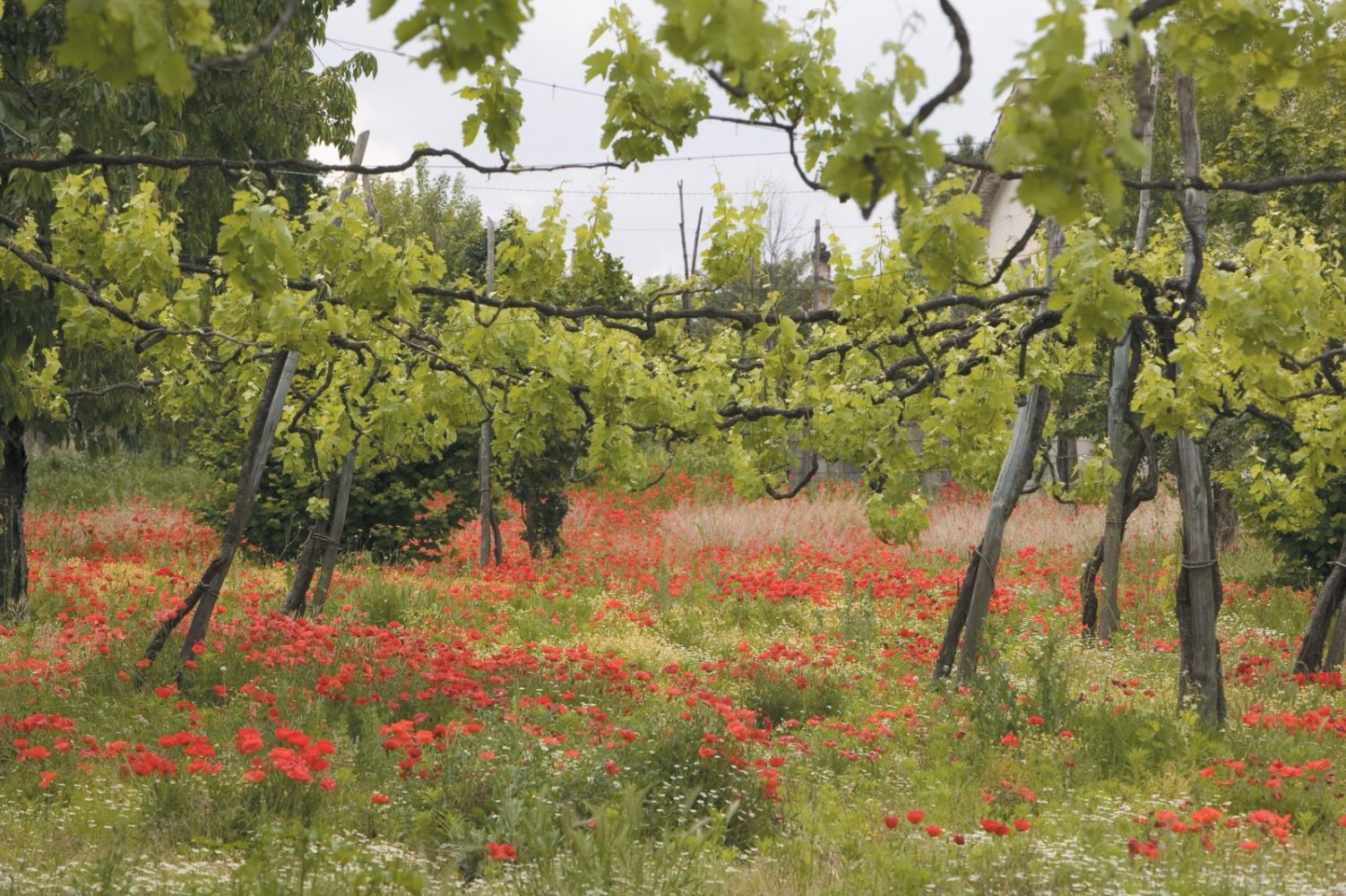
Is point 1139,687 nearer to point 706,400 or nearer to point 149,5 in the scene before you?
point 706,400

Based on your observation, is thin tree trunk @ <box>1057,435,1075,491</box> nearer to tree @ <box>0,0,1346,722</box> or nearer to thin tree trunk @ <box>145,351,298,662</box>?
tree @ <box>0,0,1346,722</box>

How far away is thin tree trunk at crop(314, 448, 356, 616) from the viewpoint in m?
10.0

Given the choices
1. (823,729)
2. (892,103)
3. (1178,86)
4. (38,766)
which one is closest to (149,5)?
(892,103)

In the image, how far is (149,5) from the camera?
262 cm

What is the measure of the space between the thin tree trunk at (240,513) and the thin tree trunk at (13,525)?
3375 mm

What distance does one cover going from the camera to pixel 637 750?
600 centimetres

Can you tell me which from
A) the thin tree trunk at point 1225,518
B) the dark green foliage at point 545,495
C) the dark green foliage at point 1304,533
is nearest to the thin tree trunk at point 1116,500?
the dark green foliage at point 1304,533

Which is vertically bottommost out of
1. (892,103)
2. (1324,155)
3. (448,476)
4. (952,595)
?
(952,595)

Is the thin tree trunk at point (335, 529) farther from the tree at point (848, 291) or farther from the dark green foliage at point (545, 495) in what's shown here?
the dark green foliage at point (545, 495)

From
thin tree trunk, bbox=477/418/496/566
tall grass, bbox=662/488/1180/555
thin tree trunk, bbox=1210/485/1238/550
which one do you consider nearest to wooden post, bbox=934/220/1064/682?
thin tree trunk, bbox=477/418/496/566

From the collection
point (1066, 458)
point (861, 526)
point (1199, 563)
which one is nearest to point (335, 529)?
point (1199, 563)

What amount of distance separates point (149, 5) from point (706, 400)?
5.11 meters

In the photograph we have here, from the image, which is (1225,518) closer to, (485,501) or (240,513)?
(485,501)

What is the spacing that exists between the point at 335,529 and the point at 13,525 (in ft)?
9.99
